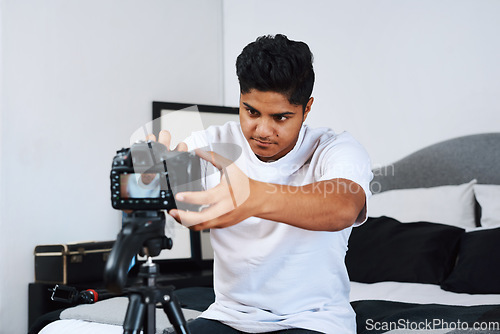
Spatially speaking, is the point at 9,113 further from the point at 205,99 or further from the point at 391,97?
the point at 391,97

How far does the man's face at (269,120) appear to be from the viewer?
1370 millimetres

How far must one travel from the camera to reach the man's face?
137 centimetres

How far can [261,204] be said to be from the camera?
974 millimetres

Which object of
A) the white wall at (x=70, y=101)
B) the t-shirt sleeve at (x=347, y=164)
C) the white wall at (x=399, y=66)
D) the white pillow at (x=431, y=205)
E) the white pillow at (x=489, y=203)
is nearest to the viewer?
the t-shirt sleeve at (x=347, y=164)

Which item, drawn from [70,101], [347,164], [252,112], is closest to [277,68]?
[252,112]

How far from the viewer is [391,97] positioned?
3121 millimetres

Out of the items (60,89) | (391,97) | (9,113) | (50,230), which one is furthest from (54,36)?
(391,97)

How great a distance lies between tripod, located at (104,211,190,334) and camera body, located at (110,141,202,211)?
1.1 inches

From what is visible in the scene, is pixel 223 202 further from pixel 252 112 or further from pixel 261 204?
pixel 252 112

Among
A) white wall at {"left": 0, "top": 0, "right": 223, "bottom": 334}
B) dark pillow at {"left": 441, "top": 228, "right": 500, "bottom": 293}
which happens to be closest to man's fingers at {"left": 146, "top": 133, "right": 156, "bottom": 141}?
dark pillow at {"left": 441, "top": 228, "right": 500, "bottom": 293}

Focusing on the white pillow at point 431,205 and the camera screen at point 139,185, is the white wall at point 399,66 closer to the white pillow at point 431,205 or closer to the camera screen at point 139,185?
the white pillow at point 431,205

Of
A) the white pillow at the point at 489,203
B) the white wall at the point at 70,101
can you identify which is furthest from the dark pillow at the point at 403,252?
the white wall at the point at 70,101

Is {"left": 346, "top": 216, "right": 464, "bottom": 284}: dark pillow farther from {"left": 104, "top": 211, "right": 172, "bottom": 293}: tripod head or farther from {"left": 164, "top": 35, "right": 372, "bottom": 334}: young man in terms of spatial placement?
{"left": 104, "top": 211, "right": 172, "bottom": 293}: tripod head

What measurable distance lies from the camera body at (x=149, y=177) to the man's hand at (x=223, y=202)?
0.18 feet
